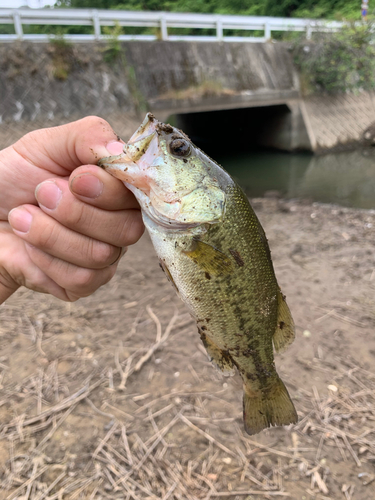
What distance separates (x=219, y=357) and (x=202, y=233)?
28.5 inches

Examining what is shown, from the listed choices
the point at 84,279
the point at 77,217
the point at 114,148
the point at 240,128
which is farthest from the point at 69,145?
the point at 240,128

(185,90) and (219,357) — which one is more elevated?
(219,357)

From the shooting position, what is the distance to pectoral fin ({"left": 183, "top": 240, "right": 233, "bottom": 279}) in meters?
1.63

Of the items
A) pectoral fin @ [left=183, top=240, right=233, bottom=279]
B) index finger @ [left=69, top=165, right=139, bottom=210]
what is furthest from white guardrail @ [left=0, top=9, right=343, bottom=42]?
pectoral fin @ [left=183, top=240, right=233, bottom=279]

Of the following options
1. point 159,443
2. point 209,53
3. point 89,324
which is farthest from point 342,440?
point 209,53

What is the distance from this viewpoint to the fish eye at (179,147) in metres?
1.59

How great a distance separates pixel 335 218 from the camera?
7.34 metres

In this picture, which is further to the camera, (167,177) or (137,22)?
(137,22)

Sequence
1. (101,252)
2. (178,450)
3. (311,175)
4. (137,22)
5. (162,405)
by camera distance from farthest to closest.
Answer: (311,175) → (137,22) → (162,405) → (178,450) → (101,252)

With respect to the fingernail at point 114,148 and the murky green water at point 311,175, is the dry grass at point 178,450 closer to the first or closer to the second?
the fingernail at point 114,148

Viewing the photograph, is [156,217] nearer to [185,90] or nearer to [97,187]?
[97,187]

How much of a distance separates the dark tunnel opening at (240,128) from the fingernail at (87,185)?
14.9 meters

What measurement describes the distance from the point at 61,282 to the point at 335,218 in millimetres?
6696

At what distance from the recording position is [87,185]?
63.0 inches
